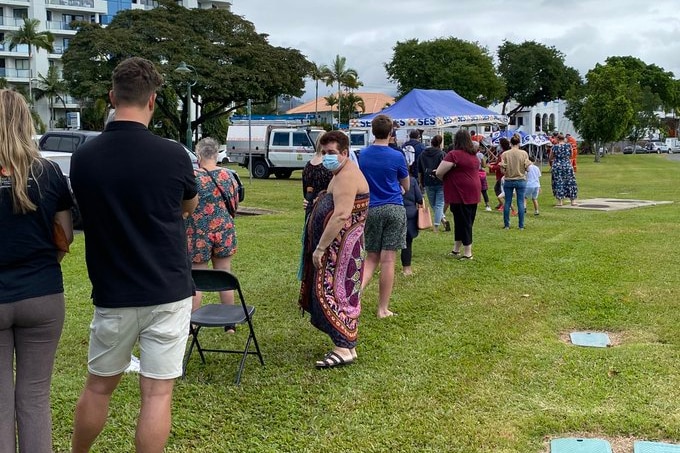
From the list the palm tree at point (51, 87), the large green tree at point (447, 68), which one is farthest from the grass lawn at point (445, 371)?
the palm tree at point (51, 87)

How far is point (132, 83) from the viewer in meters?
2.88

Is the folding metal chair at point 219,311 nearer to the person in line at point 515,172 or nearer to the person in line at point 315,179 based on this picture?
the person in line at point 315,179

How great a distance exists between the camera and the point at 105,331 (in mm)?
2916

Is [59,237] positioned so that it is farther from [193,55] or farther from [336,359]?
[193,55]

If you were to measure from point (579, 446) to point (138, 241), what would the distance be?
2458 millimetres

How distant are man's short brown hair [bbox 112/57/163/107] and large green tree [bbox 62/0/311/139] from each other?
2989cm

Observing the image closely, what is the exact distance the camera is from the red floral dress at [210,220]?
18.2 feet

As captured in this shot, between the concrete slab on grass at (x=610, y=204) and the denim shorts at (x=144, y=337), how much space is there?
569 inches

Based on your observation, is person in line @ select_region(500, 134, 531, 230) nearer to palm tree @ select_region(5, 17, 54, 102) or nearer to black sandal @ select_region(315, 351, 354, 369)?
black sandal @ select_region(315, 351, 354, 369)

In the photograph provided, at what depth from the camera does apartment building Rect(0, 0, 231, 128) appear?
62844 mm

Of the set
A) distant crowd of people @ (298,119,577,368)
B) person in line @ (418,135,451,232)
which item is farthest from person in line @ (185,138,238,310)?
person in line @ (418,135,451,232)

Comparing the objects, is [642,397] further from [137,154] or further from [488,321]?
[137,154]

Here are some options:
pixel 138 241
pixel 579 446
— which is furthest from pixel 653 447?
pixel 138 241

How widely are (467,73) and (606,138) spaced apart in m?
11.8
